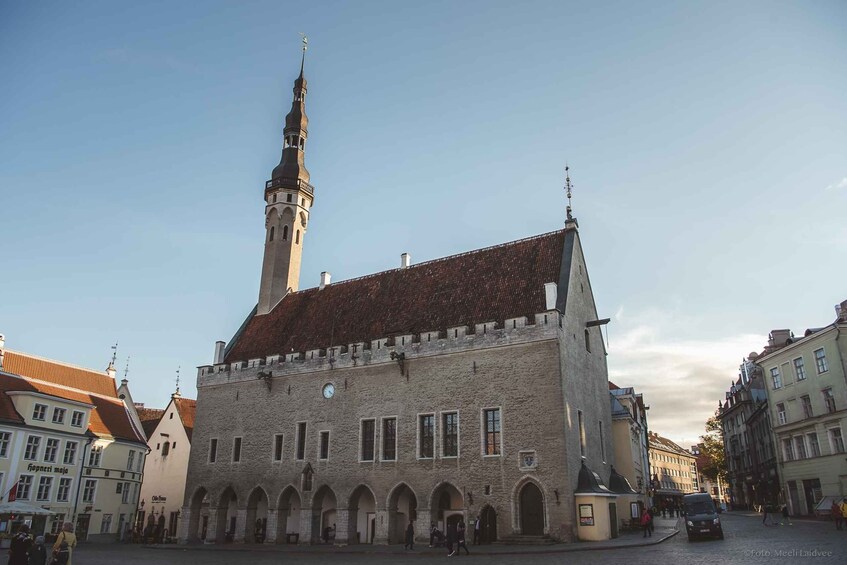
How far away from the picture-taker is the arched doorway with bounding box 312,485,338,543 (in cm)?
2956

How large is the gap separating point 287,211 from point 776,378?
34.2 metres

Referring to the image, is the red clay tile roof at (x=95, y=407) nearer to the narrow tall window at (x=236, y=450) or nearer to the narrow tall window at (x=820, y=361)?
the narrow tall window at (x=236, y=450)

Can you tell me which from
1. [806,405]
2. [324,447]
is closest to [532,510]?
[324,447]

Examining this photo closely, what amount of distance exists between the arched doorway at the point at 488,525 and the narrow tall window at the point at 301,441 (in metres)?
10.3

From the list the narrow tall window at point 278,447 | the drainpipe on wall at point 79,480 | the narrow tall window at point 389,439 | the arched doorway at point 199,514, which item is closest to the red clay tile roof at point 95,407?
the drainpipe on wall at point 79,480

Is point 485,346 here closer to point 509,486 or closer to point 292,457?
point 509,486

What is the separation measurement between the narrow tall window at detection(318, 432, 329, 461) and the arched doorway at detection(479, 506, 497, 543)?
884cm

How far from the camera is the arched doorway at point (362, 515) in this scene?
2856 cm

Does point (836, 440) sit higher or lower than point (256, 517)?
higher

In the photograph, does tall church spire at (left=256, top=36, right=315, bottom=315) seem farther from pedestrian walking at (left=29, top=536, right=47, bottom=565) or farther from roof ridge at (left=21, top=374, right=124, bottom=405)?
pedestrian walking at (left=29, top=536, right=47, bottom=565)

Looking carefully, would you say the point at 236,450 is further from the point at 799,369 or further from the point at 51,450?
the point at 799,369

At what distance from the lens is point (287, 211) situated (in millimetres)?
41344

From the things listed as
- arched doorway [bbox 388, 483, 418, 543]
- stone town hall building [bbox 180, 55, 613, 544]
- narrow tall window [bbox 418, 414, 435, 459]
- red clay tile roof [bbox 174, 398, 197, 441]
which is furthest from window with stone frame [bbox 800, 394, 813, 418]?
red clay tile roof [bbox 174, 398, 197, 441]

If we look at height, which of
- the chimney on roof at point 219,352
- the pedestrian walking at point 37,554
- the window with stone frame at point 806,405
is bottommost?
the pedestrian walking at point 37,554
